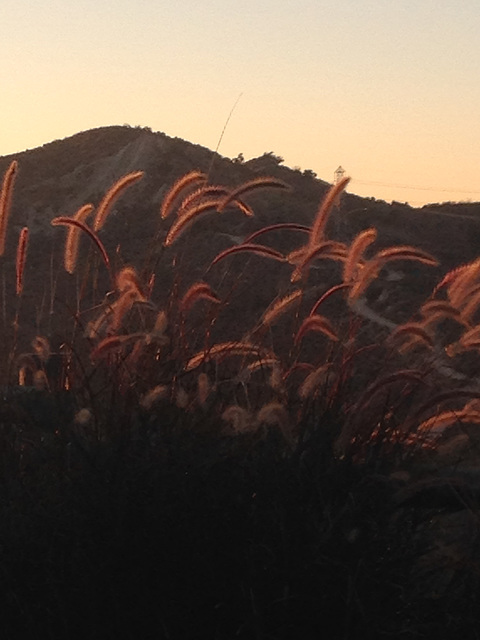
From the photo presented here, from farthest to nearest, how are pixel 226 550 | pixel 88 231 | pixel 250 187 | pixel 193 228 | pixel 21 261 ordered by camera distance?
pixel 193 228
pixel 21 261
pixel 250 187
pixel 88 231
pixel 226 550

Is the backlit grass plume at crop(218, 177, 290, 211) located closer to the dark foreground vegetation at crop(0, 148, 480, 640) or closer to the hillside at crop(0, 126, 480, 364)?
the dark foreground vegetation at crop(0, 148, 480, 640)

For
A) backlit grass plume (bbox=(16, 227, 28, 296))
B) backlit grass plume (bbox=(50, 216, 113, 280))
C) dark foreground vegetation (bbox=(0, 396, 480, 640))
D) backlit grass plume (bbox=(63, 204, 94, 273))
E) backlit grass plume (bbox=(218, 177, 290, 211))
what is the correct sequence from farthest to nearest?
backlit grass plume (bbox=(63, 204, 94, 273))
backlit grass plume (bbox=(16, 227, 28, 296))
backlit grass plume (bbox=(218, 177, 290, 211))
backlit grass plume (bbox=(50, 216, 113, 280))
dark foreground vegetation (bbox=(0, 396, 480, 640))

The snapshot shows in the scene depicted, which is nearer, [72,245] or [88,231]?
[88,231]

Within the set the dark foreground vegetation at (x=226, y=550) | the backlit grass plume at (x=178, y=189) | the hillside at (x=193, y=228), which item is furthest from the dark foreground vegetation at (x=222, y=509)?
the hillside at (x=193, y=228)


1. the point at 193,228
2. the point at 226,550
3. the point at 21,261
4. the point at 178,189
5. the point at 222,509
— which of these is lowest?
the point at 193,228

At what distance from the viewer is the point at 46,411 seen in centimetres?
557

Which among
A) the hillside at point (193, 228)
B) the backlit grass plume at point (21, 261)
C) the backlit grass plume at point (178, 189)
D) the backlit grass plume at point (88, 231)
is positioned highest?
the backlit grass plume at point (178, 189)

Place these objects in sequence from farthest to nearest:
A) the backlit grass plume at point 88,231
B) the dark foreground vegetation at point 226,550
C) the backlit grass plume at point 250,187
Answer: the backlit grass plume at point 250,187
the backlit grass plume at point 88,231
the dark foreground vegetation at point 226,550

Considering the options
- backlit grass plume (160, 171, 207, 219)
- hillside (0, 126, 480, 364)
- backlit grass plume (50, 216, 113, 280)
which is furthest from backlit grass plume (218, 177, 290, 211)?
hillside (0, 126, 480, 364)

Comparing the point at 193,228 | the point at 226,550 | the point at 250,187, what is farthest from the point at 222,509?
the point at 193,228

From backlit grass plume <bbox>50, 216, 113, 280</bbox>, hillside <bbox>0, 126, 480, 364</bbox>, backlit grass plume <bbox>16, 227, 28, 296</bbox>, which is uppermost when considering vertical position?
backlit grass plume <bbox>50, 216, 113, 280</bbox>

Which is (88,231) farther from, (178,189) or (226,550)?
(226,550)

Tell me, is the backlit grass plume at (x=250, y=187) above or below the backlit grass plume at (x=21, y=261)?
above

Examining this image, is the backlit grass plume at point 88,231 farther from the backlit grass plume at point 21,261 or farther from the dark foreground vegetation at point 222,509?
the backlit grass plume at point 21,261
